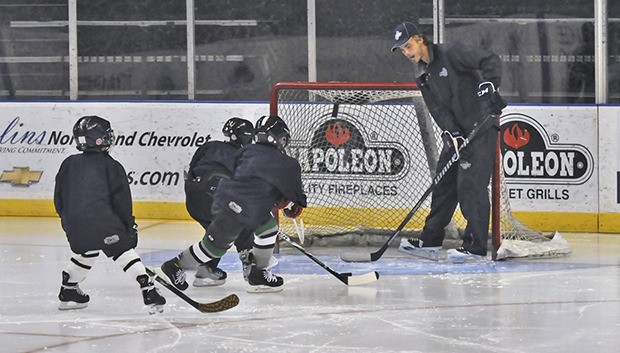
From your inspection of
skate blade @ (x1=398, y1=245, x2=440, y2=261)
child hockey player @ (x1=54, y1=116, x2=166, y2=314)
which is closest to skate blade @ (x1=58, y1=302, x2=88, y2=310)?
child hockey player @ (x1=54, y1=116, x2=166, y2=314)

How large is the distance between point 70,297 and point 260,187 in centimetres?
97

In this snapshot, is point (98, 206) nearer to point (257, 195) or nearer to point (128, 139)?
point (257, 195)

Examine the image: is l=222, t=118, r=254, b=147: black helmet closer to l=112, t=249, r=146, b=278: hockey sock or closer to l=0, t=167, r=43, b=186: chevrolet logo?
l=112, t=249, r=146, b=278: hockey sock

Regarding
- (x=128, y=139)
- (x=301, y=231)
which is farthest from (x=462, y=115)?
(x=128, y=139)

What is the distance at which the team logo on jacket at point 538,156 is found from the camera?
855 cm

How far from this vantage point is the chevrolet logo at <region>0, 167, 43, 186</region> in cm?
969

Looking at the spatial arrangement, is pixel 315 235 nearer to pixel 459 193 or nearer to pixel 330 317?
pixel 459 193

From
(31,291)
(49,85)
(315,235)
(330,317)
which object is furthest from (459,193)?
(49,85)

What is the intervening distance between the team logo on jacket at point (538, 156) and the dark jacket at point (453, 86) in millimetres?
1414

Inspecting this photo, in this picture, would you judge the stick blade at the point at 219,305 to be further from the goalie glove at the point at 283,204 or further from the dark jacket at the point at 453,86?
the dark jacket at the point at 453,86

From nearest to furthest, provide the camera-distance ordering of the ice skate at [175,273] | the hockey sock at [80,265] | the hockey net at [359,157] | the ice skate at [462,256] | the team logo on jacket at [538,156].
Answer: the hockey sock at [80,265], the ice skate at [175,273], the ice skate at [462,256], the hockey net at [359,157], the team logo on jacket at [538,156]

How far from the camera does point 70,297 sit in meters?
5.95

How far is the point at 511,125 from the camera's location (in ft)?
28.5

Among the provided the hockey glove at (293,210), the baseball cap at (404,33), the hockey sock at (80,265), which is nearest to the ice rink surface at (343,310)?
the hockey sock at (80,265)
